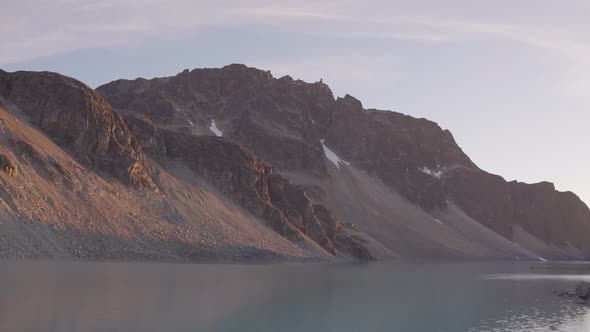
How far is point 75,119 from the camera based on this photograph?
99688 mm

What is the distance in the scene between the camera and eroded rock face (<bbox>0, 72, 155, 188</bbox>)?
9775 centimetres

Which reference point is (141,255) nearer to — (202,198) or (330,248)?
(202,198)

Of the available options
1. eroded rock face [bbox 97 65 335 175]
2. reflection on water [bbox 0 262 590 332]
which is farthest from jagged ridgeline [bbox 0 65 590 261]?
reflection on water [bbox 0 262 590 332]

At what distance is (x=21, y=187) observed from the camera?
7412 cm

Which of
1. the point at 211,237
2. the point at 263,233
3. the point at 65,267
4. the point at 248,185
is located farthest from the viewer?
the point at 248,185

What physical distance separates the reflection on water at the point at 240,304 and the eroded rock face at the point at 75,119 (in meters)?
37.6

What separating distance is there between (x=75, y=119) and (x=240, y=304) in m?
68.3

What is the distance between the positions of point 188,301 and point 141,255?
39536 millimetres

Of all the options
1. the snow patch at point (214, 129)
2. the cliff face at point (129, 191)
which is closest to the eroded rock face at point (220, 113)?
the snow patch at point (214, 129)

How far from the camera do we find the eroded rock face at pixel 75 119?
321 ft

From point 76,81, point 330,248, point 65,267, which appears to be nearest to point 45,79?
point 76,81

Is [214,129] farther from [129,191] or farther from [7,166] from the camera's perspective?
[7,166]

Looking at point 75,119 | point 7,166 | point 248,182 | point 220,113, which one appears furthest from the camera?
point 220,113

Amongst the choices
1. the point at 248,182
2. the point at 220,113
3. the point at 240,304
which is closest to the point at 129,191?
the point at 248,182
